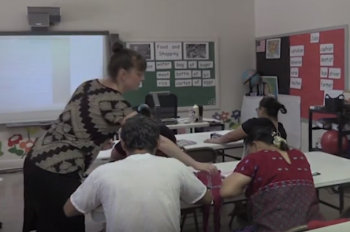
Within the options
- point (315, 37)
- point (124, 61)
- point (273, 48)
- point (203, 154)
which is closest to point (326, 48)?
point (315, 37)

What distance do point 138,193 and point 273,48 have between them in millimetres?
5374

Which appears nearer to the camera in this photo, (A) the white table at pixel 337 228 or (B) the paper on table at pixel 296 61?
(A) the white table at pixel 337 228

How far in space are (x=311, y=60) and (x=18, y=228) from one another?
416cm

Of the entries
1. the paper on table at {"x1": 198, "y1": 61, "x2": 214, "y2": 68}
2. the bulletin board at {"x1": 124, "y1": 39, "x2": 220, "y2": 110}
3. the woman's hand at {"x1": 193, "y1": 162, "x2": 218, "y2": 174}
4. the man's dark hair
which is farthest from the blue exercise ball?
the man's dark hair

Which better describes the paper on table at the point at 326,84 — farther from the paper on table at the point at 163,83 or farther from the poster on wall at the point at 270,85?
the paper on table at the point at 163,83

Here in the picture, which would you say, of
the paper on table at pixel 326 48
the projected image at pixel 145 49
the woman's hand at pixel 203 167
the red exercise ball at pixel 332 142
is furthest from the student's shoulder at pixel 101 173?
the projected image at pixel 145 49

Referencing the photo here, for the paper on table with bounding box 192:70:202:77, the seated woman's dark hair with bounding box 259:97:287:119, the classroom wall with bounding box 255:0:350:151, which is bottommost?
the seated woman's dark hair with bounding box 259:97:287:119

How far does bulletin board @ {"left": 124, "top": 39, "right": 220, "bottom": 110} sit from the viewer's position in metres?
6.60

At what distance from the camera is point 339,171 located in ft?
8.86

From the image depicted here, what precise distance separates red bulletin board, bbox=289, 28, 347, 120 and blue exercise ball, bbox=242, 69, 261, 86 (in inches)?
30.8

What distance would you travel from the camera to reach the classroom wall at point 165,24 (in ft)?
19.9

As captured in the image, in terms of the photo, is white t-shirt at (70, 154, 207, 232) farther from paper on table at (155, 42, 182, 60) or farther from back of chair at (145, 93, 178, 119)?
paper on table at (155, 42, 182, 60)

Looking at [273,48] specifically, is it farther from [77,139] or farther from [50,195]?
[50,195]

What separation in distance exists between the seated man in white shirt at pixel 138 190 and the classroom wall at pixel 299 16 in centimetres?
417
